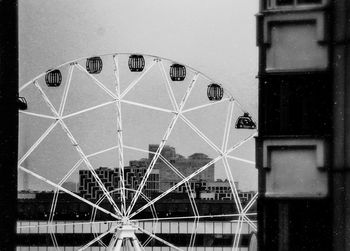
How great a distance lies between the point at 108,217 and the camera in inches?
2872

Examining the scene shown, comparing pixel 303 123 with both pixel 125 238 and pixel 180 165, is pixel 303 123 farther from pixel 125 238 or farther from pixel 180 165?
pixel 180 165

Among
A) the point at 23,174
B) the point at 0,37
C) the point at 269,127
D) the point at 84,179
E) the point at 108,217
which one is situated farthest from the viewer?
the point at 108,217

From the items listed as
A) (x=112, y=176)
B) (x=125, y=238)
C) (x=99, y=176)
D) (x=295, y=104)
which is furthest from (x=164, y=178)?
(x=295, y=104)

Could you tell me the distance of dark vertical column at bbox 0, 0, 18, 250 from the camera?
24.9ft

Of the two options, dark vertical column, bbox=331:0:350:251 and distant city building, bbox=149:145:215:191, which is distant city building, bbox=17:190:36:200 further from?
dark vertical column, bbox=331:0:350:251

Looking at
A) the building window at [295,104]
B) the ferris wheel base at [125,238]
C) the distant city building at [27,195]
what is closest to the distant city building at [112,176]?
the distant city building at [27,195]

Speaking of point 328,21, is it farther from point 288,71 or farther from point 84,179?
point 84,179

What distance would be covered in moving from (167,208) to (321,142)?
61.5 meters

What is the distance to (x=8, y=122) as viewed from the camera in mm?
7637

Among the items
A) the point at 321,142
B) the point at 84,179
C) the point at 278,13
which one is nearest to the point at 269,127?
the point at 321,142

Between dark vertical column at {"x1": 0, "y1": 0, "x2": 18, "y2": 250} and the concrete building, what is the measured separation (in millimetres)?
2111

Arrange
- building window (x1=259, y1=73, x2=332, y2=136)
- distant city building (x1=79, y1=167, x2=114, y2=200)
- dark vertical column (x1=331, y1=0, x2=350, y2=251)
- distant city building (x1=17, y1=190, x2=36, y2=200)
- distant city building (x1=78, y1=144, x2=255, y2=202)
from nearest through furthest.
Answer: dark vertical column (x1=331, y1=0, x2=350, y2=251) < building window (x1=259, y1=73, x2=332, y2=136) < distant city building (x1=79, y1=167, x2=114, y2=200) < distant city building (x1=78, y1=144, x2=255, y2=202) < distant city building (x1=17, y1=190, x2=36, y2=200)

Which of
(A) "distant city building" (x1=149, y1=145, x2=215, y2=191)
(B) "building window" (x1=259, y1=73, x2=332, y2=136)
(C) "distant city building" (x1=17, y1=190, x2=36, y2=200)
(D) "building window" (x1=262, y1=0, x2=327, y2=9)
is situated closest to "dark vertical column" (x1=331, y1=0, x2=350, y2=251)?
(B) "building window" (x1=259, y1=73, x2=332, y2=136)

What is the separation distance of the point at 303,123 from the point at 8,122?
2.52 m
